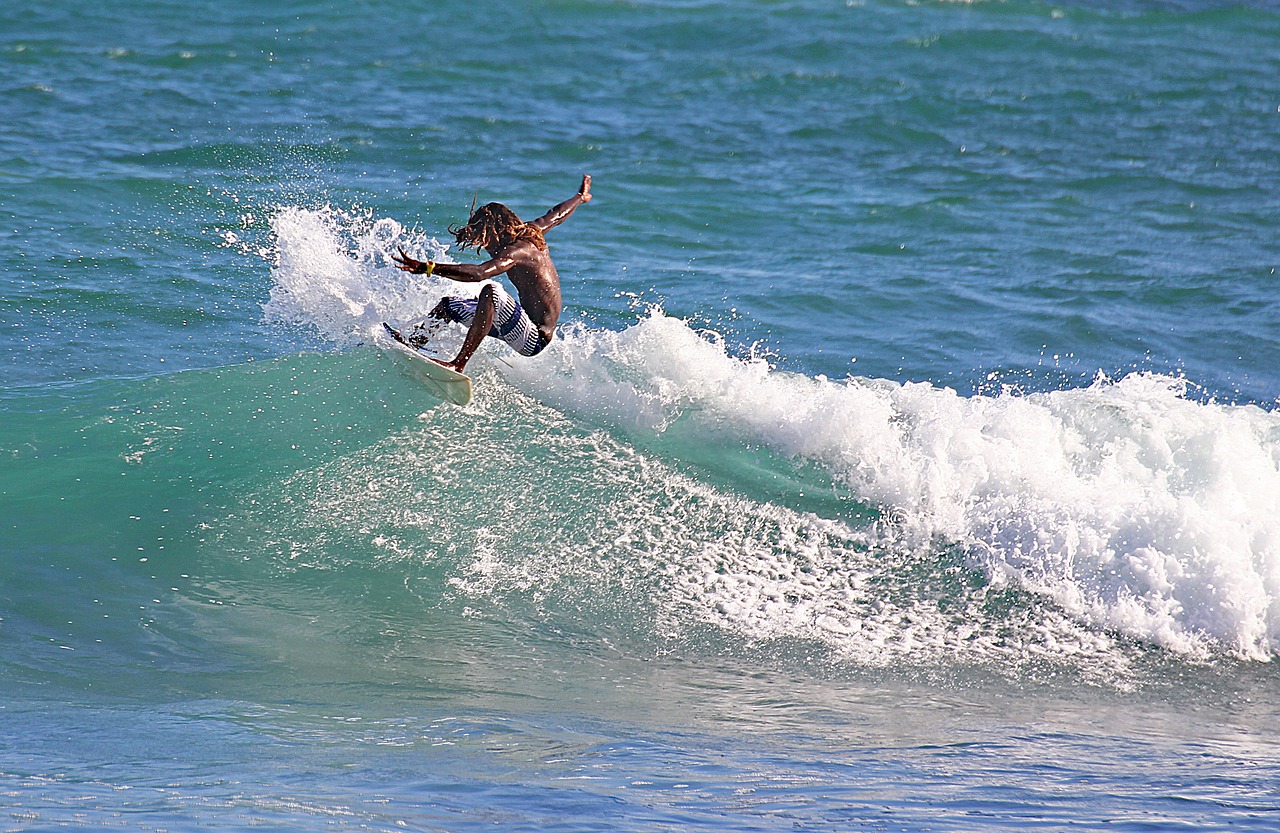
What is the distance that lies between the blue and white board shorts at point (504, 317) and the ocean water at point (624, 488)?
2.43 ft

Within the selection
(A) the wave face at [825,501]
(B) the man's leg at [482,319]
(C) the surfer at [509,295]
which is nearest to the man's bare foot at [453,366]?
(C) the surfer at [509,295]

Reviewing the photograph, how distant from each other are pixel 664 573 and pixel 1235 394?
6.48m

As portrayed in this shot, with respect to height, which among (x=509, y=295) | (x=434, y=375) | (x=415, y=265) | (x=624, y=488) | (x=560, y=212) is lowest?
(x=624, y=488)

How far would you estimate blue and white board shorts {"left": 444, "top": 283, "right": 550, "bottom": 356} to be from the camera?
7.85 metres

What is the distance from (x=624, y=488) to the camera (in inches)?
315

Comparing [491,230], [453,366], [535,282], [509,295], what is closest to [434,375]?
[453,366]

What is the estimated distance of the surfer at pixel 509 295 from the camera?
745cm

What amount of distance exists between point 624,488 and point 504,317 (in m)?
1.30

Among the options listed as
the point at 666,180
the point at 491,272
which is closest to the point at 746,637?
the point at 491,272

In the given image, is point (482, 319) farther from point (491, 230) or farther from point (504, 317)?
point (491, 230)

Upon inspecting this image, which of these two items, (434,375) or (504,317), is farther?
(434,375)

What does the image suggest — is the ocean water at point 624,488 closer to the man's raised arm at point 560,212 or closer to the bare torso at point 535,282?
the bare torso at point 535,282

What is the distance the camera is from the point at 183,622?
6445 mm

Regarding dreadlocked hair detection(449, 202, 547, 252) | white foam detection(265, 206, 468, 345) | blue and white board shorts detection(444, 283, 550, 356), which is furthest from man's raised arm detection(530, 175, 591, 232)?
white foam detection(265, 206, 468, 345)
